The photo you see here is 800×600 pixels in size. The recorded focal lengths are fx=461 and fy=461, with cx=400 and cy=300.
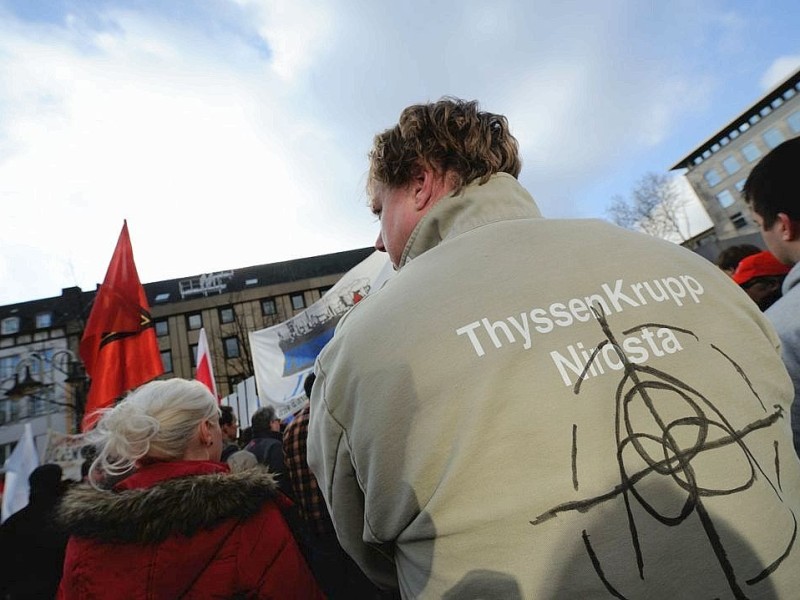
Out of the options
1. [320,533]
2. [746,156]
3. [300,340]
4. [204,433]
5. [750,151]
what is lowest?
[320,533]

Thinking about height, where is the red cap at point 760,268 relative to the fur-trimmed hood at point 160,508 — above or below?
above

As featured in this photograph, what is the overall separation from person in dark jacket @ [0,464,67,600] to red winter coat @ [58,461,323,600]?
80.9 inches

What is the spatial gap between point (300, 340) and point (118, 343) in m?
3.54

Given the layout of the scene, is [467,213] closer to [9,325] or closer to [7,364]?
[7,364]

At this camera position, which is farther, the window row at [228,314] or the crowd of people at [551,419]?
the window row at [228,314]

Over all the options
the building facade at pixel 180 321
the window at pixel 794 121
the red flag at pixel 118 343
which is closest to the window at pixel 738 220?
the window at pixel 794 121

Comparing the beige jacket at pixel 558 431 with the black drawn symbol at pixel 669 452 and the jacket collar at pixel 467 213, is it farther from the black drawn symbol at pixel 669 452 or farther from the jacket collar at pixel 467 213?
the jacket collar at pixel 467 213

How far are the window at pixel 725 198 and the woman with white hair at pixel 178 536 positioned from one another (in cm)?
5773

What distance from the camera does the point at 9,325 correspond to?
3819 centimetres

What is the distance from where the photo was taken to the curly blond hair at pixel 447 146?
4.92ft

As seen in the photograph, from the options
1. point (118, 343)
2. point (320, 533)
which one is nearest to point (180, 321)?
point (118, 343)

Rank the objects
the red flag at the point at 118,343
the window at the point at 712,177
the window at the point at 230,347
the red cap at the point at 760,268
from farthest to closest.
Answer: the window at the point at 712,177
the window at the point at 230,347
the red flag at the point at 118,343
the red cap at the point at 760,268

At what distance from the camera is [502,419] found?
0.89m

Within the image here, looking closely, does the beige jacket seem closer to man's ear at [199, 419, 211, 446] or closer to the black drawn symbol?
the black drawn symbol
